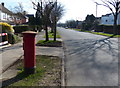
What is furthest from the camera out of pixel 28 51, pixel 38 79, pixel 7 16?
pixel 7 16

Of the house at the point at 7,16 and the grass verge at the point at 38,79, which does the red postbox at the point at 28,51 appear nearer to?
the grass verge at the point at 38,79

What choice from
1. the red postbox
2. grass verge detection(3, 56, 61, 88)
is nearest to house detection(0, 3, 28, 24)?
the red postbox

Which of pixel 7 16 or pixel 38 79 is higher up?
pixel 7 16

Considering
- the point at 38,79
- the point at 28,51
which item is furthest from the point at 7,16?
the point at 38,79

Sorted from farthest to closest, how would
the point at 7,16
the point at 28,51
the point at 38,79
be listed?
1. the point at 7,16
2. the point at 28,51
3. the point at 38,79

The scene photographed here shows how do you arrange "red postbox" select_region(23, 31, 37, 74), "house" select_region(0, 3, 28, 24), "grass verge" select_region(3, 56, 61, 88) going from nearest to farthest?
"grass verge" select_region(3, 56, 61, 88)
"red postbox" select_region(23, 31, 37, 74)
"house" select_region(0, 3, 28, 24)

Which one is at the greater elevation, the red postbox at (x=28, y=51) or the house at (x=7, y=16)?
the house at (x=7, y=16)

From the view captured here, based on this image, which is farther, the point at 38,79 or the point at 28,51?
the point at 28,51

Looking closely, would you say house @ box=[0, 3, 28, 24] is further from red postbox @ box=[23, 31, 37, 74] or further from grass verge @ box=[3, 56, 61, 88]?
grass verge @ box=[3, 56, 61, 88]

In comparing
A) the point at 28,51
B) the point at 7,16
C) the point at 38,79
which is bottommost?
the point at 38,79

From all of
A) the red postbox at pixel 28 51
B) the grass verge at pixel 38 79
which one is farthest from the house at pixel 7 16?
the grass verge at pixel 38 79

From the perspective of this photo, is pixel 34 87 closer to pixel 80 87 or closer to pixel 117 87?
pixel 80 87

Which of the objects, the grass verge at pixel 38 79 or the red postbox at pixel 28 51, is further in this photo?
the red postbox at pixel 28 51

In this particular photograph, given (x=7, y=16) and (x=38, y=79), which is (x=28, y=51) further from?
(x=7, y=16)
